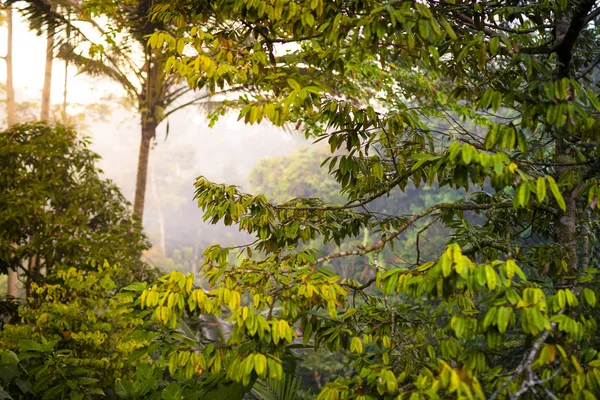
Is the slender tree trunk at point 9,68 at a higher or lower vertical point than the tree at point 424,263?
higher

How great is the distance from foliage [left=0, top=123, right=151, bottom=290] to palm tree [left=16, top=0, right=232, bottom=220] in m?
1.21

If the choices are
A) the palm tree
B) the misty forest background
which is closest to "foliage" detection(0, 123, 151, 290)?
the palm tree

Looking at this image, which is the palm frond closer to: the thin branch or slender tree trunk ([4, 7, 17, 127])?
the thin branch

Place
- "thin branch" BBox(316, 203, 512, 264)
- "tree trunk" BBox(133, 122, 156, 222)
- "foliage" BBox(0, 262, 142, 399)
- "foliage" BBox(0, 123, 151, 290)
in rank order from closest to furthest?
"thin branch" BBox(316, 203, 512, 264) → "foliage" BBox(0, 262, 142, 399) → "foliage" BBox(0, 123, 151, 290) → "tree trunk" BBox(133, 122, 156, 222)

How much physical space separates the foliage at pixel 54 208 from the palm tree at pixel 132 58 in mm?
1214

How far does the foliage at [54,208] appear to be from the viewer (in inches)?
171

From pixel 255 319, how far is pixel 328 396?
0.36 metres

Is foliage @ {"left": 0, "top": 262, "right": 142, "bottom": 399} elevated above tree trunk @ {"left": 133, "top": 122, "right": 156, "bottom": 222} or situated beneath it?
situated beneath

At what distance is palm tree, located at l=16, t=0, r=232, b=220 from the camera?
5.46 m

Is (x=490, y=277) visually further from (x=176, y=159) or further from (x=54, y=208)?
(x=176, y=159)

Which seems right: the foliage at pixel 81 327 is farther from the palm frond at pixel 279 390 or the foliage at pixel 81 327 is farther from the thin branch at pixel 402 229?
the thin branch at pixel 402 229

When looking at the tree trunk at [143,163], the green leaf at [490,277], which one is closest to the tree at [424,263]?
the green leaf at [490,277]

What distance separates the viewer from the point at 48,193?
4.52 metres

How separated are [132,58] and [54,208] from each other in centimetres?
320
